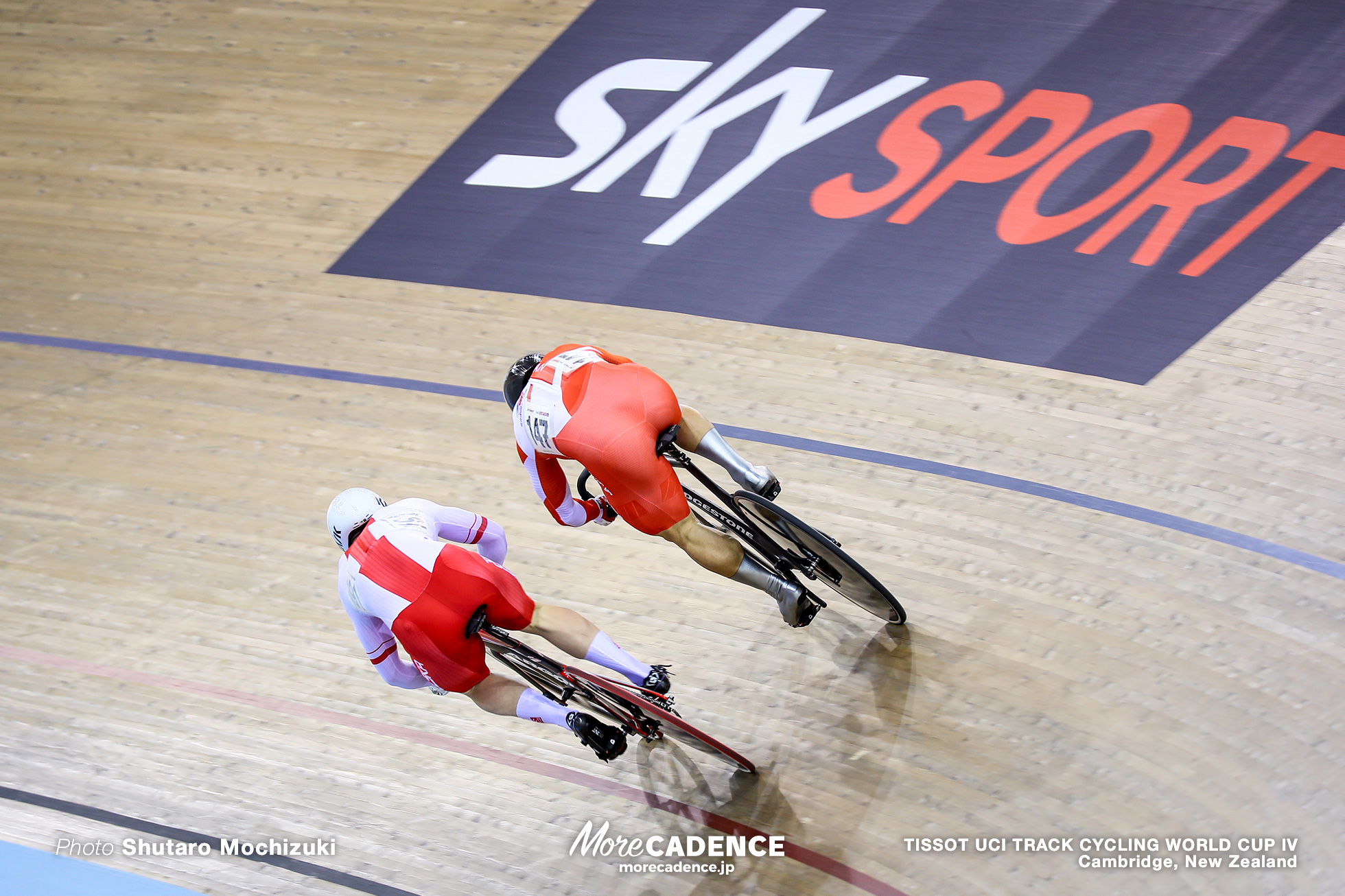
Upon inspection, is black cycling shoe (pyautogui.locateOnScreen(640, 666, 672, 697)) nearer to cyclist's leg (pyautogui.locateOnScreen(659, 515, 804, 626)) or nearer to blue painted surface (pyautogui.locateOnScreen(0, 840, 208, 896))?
cyclist's leg (pyautogui.locateOnScreen(659, 515, 804, 626))

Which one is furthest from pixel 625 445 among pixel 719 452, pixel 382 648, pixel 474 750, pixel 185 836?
pixel 185 836

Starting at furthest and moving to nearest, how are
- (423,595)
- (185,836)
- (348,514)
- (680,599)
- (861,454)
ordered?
1. (861,454)
2. (680,599)
3. (185,836)
4. (348,514)
5. (423,595)

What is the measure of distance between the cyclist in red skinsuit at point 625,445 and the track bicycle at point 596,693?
0.40 metres

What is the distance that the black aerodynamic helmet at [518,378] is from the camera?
9.50ft

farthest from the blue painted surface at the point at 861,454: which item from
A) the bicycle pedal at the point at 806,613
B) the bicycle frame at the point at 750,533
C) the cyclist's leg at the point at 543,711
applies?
the cyclist's leg at the point at 543,711

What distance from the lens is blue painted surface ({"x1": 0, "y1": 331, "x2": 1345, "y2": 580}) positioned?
325 cm

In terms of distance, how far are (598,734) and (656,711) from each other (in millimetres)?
220

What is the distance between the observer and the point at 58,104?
20.5 feet

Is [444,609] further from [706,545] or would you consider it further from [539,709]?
[706,545]

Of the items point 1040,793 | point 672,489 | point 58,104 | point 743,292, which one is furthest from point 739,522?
point 58,104

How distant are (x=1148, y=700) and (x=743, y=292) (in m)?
2.31

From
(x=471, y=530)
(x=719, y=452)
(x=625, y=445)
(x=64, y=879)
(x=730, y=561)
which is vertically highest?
(x=625, y=445)

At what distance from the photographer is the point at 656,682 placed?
113 inches

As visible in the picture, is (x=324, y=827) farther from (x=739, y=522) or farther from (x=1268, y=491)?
(x=1268, y=491)
